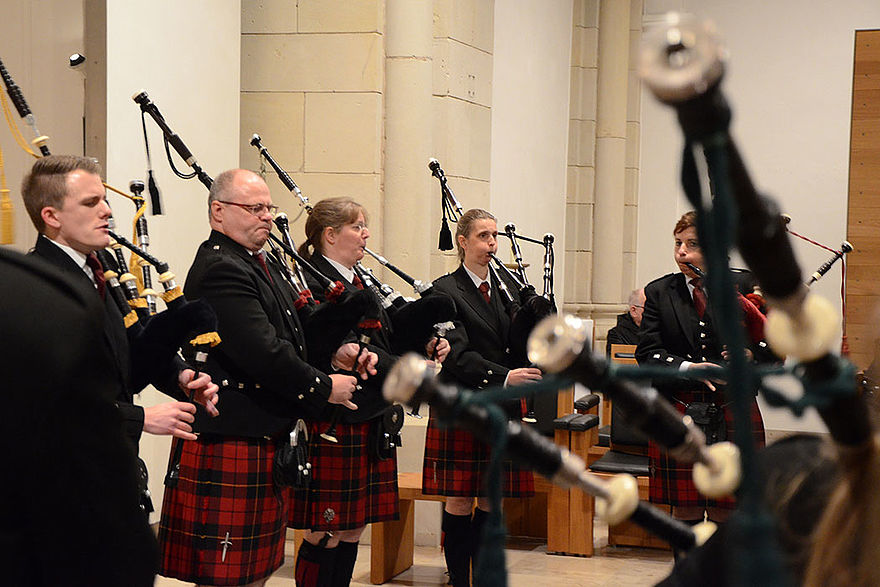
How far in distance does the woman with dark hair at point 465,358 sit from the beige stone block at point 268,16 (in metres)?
1.87

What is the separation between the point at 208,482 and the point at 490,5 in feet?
14.8

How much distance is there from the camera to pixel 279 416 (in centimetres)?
346

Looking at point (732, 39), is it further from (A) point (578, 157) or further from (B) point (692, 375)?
(B) point (692, 375)

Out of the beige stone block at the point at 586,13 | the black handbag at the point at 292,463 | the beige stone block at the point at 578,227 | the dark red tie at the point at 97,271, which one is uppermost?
the beige stone block at the point at 586,13

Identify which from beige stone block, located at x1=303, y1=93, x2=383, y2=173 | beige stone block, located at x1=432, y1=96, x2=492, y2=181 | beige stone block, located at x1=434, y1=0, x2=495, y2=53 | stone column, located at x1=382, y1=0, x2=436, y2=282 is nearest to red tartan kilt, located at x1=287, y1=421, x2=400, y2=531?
stone column, located at x1=382, y1=0, x2=436, y2=282

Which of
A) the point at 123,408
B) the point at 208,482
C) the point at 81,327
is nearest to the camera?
the point at 81,327

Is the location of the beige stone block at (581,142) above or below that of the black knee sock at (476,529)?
above

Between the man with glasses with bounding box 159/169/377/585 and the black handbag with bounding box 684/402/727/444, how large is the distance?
173cm

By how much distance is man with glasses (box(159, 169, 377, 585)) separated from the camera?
3346 millimetres

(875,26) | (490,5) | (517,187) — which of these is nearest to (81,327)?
(490,5)

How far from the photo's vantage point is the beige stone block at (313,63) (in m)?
5.90

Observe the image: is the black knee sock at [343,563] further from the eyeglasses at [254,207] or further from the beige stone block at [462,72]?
the beige stone block at [462,72]

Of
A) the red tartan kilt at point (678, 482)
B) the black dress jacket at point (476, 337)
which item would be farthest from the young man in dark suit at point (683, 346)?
the black dress jacket at point (476, 337)

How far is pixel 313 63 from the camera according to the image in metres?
5.96
